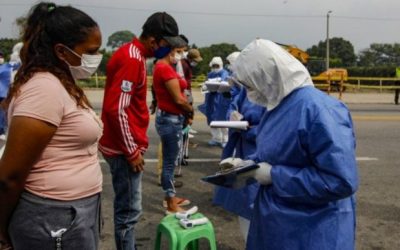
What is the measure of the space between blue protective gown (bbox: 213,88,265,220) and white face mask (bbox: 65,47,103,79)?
1651 mm

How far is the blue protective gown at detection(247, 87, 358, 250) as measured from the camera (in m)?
2.02

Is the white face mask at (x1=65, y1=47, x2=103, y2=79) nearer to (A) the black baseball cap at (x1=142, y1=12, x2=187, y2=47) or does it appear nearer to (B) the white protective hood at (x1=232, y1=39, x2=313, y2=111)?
(B) the white protective hood at (x1=232, y1=39, x2=313, y2=111)

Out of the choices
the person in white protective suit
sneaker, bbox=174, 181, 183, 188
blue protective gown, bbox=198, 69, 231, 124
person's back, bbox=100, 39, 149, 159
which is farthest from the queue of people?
the person in white protective suit

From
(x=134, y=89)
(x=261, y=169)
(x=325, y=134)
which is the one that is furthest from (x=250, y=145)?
(x=325, y=134)

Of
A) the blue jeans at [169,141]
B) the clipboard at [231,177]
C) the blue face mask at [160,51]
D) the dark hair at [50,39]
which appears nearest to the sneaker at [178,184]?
the blue jeans at [169,141]

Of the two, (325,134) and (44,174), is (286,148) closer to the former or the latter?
(325,134)

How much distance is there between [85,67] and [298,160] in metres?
1.04

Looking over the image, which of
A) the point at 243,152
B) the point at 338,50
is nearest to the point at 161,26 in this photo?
the point at 243,152

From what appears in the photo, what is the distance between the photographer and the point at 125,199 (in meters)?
3.22

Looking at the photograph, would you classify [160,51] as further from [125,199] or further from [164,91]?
[164,91]

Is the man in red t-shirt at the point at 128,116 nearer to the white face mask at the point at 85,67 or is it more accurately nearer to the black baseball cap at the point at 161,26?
the black baseball cap at the point at 161,26

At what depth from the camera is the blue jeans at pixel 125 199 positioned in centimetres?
321

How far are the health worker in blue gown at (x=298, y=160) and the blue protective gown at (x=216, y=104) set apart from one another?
528cm

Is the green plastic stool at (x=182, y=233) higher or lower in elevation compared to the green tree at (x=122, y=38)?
lower
